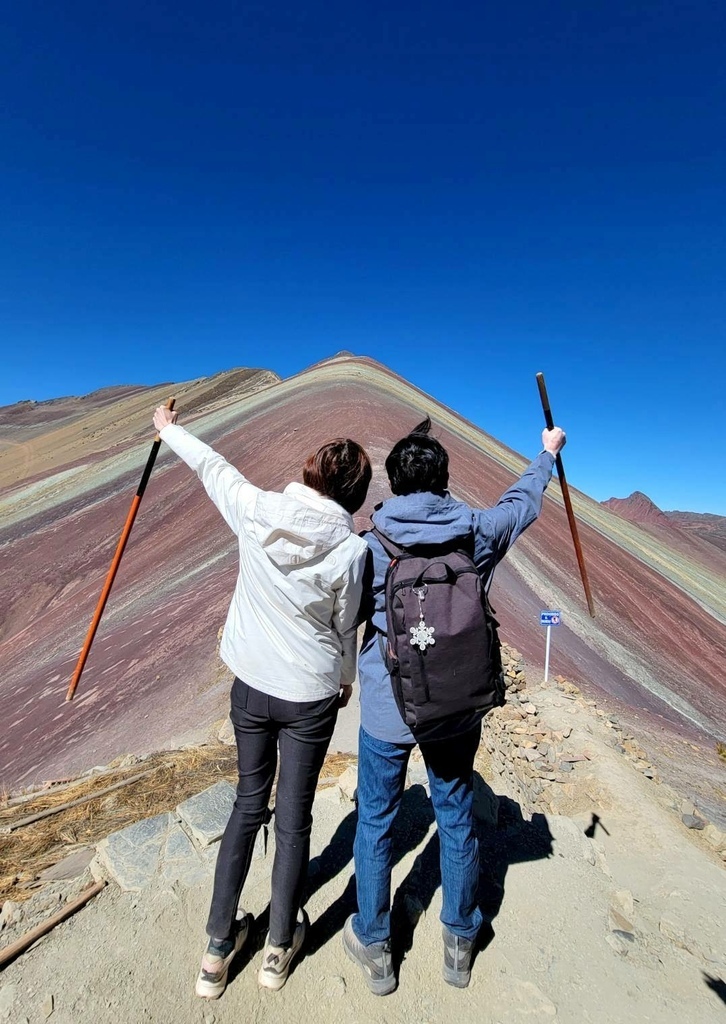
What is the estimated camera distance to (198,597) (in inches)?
321

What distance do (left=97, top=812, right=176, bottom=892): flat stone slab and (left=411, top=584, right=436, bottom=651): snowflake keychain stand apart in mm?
1681

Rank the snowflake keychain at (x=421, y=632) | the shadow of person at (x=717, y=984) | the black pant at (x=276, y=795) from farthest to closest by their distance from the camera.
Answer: the shadow of person at (x=717, y=984)
the black pant at (x=276, y=795)
the snowflake keychain at (x=421, y=632)

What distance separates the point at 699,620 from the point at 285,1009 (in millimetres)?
18430

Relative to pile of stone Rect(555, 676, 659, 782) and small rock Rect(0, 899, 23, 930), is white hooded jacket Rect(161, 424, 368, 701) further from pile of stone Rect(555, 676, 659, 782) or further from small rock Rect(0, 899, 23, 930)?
pile of stone Rect(555, 676, 659, 782)

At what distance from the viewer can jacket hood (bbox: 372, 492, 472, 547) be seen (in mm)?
1684

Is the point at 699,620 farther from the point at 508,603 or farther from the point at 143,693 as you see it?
the point at 143,693

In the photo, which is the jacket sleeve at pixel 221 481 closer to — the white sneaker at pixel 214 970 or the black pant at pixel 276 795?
the black pant at pixel 276 795

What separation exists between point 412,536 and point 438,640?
344mm

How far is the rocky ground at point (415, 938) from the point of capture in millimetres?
1787

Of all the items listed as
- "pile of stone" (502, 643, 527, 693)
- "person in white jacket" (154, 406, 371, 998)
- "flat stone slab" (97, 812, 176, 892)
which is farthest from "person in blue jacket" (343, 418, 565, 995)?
"pile of stone" (502, 643, 527, 693)

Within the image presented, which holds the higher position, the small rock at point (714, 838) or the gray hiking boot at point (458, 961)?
the gray hiking boot at point (458, 961)

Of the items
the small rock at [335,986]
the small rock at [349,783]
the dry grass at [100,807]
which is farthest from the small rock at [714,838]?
the small rock at [335,986]

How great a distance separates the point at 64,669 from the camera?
7.93 meters

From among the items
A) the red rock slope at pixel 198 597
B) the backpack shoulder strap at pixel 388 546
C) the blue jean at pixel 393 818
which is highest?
the backpack shoulder strap at pixel 388 546
